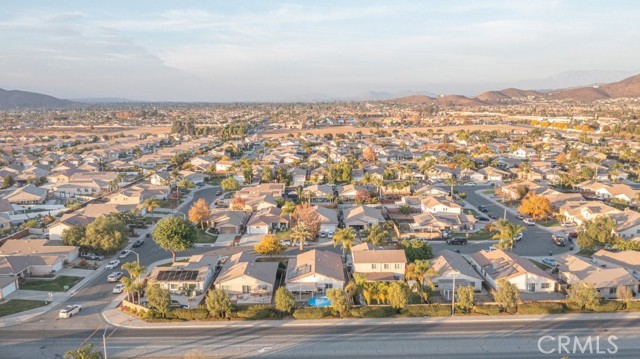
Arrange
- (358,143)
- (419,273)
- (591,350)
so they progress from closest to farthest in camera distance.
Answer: (591,350) < (419,273) < (358,143)

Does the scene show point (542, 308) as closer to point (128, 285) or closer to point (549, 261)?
point (549, 261)

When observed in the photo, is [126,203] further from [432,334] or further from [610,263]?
[610,263]

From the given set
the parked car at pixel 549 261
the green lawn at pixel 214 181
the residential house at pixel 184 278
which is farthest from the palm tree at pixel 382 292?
the green lawn at pixel 214 181

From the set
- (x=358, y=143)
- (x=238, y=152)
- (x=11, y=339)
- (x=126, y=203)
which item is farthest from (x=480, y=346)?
(x=358, y=143)

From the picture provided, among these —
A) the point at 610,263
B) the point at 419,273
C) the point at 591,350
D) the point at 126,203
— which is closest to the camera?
the point at 591,350

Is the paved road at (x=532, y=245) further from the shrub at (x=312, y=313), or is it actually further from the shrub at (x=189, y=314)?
the shrub at (x=189, y=314)

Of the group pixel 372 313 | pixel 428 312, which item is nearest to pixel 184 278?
pixel 372 313
